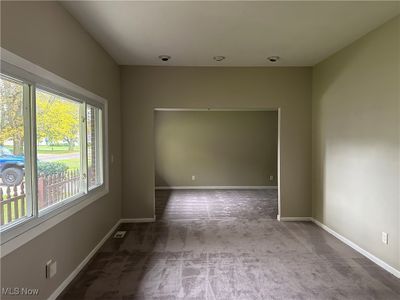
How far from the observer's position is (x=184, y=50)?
3529 mm

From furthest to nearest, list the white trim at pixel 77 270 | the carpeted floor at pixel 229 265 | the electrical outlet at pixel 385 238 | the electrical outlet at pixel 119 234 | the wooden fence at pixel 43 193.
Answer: the electrical outlet at pixel 119 234 < the electrical outlet at pixel 385 238 < the carpeted floor at pixel 229 265 < the white trim at pixel 77 270 < the wooden fence at pixel 43 193

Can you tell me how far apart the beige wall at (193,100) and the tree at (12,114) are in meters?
2.48

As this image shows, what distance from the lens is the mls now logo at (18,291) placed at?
5.23 ft

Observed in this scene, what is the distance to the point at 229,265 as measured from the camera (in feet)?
9.25

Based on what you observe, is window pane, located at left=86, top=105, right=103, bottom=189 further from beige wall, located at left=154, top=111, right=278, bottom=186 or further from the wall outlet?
beige wall, located at left=154, top=111, right=278, bottom=186

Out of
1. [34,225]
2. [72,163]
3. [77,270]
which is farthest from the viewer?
[72,163]

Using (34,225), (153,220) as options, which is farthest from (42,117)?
(153,220)

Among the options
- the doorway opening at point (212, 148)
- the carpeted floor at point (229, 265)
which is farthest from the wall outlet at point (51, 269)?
the doorway opening at point (212, 148)

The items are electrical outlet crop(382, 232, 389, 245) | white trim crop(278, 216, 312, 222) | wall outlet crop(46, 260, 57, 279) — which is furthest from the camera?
white trim crop(278, 216, 312, 222)

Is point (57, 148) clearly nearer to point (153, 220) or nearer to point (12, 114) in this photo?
point (12, 114)

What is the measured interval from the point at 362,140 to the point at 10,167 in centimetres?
352

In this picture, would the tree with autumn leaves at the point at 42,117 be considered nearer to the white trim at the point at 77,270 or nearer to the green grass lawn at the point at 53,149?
the green grass lawn at the point at 53,149

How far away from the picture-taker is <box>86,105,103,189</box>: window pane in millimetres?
3163

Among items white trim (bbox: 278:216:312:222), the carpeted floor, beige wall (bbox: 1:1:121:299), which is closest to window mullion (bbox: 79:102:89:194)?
beige wall (bbox: 1:1:121:299)
